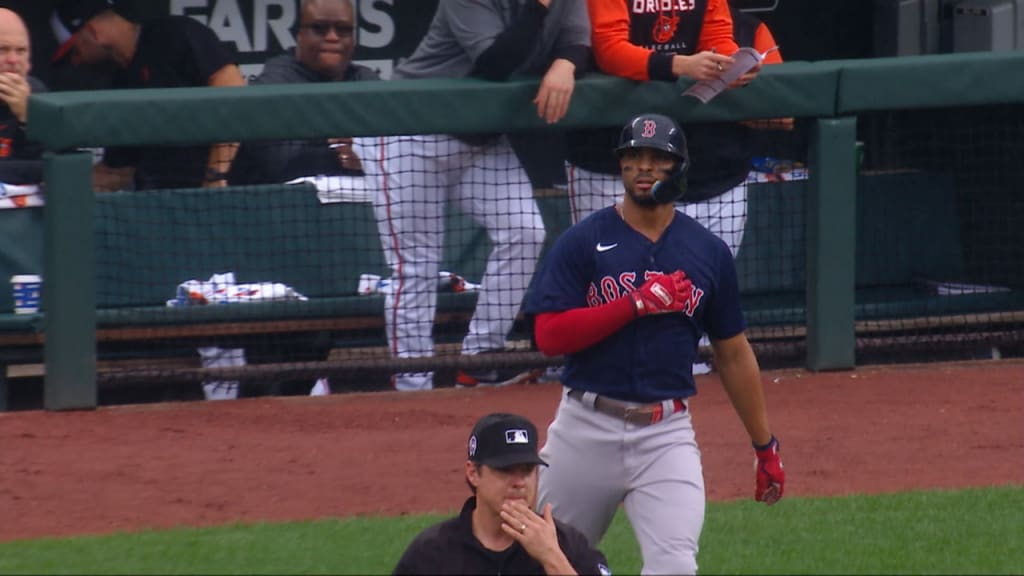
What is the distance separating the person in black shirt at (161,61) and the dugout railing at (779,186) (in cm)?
65

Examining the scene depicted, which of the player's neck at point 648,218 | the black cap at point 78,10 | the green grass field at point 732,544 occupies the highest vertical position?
the black cap at point 78,10

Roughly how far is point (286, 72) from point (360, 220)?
31.8 inches

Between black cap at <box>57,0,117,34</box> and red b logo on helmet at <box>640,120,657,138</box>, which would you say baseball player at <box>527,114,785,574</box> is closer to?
red b logo on helmet at <box>640,120,657,138</box>

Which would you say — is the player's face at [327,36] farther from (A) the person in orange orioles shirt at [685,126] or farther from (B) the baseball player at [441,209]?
(A) the person in orange orioles shirt at [685,126]

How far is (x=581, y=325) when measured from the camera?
4352 millimetres

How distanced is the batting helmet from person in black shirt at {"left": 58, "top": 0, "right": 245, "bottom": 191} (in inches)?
143

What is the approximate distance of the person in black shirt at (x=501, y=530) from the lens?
12.8 feet

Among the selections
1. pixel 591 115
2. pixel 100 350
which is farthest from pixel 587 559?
pixel 100 350

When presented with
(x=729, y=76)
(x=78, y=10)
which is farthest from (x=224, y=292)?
(x=729, y=76)

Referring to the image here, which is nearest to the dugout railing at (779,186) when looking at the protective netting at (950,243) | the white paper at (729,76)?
the protective netting at (950,243)

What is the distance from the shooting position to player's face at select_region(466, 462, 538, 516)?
3.93 m

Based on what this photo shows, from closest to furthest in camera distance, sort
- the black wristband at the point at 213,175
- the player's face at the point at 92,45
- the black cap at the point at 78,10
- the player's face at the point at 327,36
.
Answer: the black wristband at the point at 213,175 → the player's face at the point at 327,36 → the player's face at the point at 92,45 → the black cap at the point at 78,10

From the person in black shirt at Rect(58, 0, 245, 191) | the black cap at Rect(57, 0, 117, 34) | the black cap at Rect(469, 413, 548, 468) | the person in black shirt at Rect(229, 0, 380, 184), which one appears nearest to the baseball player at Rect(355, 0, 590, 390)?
the person in black shirt at Rect(229, 0, 380, 184)

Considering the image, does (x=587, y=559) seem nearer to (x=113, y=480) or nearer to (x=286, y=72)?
(x=113, y=480)
